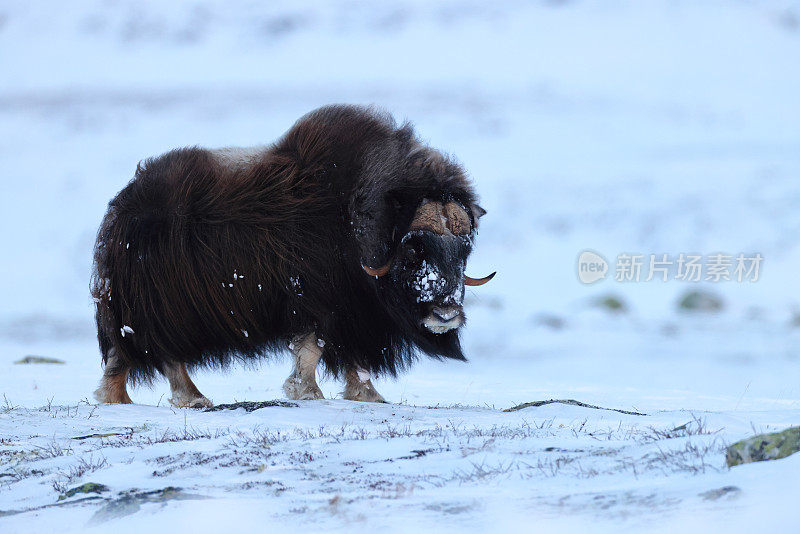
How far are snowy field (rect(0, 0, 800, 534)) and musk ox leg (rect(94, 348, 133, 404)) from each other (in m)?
0.35

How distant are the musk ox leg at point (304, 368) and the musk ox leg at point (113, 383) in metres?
0.89

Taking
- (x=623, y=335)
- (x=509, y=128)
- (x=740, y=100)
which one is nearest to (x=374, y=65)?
(x=509, y=128)

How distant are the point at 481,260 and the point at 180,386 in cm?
1110

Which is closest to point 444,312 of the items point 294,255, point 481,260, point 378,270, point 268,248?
point 378,270

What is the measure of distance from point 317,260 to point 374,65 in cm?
2859

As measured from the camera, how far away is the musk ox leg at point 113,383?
5367mm

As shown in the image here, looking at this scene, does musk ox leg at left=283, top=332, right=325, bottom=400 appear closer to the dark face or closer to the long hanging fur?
the long hanging fur

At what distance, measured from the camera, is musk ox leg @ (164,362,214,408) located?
17.6 ft

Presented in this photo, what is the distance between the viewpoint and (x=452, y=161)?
543 centimetres

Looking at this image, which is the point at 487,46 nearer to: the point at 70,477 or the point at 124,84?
the point at 124,84

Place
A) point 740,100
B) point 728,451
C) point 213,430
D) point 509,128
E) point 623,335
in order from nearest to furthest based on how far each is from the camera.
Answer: point 728,451 < point 213,430 < point 623,335 < point 509,128 < point 740,100

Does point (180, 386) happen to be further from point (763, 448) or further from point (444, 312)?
point (763, 448)

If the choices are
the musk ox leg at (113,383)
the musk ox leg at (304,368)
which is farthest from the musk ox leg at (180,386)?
the musk ox leg at (304,368)

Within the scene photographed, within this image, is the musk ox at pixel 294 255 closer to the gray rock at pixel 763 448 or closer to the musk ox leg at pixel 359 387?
the musk ox leg at pixel 359 387
